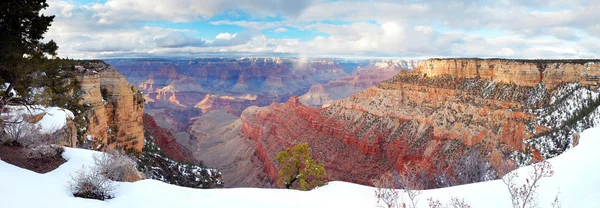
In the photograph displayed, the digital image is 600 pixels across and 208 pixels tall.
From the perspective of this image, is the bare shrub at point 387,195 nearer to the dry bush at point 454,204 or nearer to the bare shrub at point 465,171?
the dry bush at point 454,204

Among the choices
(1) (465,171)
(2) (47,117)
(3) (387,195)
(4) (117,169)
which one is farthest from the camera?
A: (1) (465,171)

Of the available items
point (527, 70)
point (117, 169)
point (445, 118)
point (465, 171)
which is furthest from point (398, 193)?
point (527, 70)

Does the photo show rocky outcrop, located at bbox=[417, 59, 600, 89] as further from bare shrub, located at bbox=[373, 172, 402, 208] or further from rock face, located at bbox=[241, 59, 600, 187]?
bare shrub, located at bbox=[373, 172, 402, 208]

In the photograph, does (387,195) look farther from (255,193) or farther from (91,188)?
(91,188)

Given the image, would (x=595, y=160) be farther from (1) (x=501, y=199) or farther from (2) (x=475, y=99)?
(2) (x=475, y=99)

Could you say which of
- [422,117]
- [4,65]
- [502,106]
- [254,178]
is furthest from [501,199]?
[254,178]

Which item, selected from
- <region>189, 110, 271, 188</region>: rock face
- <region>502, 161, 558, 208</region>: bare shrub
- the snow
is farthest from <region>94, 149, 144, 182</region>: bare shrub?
<region>189, 110, 271, 188</region>: rock face
